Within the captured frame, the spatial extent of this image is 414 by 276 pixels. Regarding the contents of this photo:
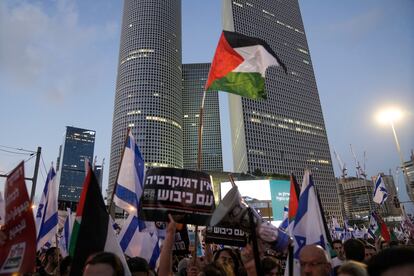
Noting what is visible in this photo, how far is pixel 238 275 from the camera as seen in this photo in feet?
20.5

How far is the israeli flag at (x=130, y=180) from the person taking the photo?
297 inches

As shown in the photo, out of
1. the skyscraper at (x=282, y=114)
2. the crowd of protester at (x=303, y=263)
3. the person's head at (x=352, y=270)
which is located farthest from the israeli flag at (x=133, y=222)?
the skyscraper at (x=282, y=114)

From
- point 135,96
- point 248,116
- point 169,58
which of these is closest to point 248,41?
point 248,116

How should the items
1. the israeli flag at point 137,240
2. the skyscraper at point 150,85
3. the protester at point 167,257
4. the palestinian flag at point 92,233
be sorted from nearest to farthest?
1. the palestinian flag at point 92,233
2. the protester at point 167,257
3. the israeli flag at point 137,240
4. the skyscraper at point 150,85

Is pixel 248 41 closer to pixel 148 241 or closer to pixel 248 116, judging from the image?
pixel 148 241

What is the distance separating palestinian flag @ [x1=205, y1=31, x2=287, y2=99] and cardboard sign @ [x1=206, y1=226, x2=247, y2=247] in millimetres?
3367

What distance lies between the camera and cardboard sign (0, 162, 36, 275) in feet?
11.9

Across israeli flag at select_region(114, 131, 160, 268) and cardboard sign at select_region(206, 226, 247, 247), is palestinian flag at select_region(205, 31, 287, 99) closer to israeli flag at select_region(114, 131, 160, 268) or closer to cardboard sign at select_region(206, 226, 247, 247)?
israeli flag at select_region(114, 131, 160, 268)

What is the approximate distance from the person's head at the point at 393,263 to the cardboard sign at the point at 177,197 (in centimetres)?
328

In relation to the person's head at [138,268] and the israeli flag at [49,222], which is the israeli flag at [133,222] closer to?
the israeli flag at [49,222]

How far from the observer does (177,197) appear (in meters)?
5.06

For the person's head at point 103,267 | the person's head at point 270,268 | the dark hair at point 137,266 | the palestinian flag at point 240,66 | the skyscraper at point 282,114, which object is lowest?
the person's head at point 270,268

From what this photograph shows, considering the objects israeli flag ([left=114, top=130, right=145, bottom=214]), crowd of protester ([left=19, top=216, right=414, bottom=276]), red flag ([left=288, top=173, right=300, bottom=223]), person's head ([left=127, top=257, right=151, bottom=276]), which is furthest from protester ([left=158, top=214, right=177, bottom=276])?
red flag ([left=288, top=173, right=300, bottom=223])

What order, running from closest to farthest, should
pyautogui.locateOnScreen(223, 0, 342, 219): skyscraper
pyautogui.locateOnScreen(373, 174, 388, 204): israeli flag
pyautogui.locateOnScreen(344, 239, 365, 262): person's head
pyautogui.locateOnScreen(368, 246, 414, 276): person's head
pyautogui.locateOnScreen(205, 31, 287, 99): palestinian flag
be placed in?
pyautogui.locateOnScreen(368, 246, 414, 276): person's head → pyautogui.locateOnScreen(344, 239, 365, 262): person's head → pyautogui.locateOnScreen(205, 31, 287, 99): palestinian flag → pyautogui.locateOnScreen(373, 174, 388, 204): israeli flag → pyautogui.locateOnScreen(223, 0, 342, 219): skyscraper
